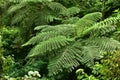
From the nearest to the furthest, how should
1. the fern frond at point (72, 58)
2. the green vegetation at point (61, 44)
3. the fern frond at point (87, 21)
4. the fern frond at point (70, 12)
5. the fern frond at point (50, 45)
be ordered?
the green vegetation at point (61, 44) → the fern frond at point (72, 58) → the fern frond at point (50, 45) → the fern frond at point (87, 21) → the fern frond at point (70, 12)

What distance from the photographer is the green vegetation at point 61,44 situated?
3.74m

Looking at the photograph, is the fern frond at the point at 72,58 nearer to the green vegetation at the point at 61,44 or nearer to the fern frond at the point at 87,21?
the green vegetation at the point at 61,44

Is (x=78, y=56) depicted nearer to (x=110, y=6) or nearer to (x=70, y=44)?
(x=70, y=44)

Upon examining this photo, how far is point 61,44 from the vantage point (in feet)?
15.0

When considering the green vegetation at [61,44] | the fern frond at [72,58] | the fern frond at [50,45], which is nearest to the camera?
the green vegetation at [61,44]

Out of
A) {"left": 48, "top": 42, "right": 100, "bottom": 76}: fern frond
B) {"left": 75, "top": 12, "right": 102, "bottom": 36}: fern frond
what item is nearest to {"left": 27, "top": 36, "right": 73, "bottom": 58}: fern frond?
{"left": 48, "top": 42, "right": 100, "bottom": 76}: fern frond

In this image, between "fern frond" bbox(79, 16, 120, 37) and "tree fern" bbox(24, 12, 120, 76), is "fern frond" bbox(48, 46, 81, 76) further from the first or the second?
"fern frond" bbox(79, 16, 120, 37)

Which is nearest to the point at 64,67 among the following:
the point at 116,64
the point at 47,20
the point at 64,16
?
the point at 116,64

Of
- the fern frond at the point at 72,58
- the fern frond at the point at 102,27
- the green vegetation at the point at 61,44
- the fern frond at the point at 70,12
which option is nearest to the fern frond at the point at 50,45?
the green vegetation at the point at 61,44

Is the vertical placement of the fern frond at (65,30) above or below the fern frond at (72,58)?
above

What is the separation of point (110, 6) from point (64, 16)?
0.97m

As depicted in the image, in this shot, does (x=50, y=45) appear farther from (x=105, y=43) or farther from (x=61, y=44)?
(x=105, y=43)

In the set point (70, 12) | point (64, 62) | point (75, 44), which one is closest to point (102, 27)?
point (75, 44)

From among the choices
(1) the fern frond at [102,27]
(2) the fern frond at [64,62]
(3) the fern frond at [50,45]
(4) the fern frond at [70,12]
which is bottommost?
(2) the fern frond at [64,62]
